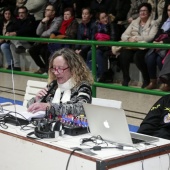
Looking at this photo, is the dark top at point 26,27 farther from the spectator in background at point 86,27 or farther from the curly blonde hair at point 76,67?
the curly blonde hair at point 76,67

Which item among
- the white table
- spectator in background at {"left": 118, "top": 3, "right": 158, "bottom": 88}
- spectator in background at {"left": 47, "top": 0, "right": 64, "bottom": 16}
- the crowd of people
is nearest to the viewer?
the white table

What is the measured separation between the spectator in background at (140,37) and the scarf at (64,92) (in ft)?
8.50

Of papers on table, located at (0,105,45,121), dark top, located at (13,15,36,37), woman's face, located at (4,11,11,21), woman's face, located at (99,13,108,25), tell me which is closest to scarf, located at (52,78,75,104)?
papers on table, located at (0,105,45,121)

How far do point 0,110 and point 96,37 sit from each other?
335 centimetres

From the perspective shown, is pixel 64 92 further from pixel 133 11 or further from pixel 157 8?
pixel 133 11

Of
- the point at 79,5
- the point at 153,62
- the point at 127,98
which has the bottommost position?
the point at 127,98

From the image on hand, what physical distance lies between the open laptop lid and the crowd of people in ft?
8.09

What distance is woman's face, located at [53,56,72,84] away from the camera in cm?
366

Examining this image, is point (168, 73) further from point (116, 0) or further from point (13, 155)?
point (116, 0)

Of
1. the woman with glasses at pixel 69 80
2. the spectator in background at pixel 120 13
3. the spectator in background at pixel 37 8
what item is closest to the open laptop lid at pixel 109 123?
the woman with glasses at pixel 69 80

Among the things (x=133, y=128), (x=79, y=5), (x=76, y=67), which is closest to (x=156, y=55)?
(x=133, y=128)

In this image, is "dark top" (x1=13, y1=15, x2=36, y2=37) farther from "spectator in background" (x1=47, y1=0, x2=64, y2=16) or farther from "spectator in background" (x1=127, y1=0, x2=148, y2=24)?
"spectator in background" (x1=127, y1=0, x2=148, y2=24)

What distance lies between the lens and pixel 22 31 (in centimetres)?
812

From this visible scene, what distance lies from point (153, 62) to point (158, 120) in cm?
277
